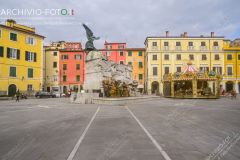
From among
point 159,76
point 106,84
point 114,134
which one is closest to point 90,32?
point 106,84

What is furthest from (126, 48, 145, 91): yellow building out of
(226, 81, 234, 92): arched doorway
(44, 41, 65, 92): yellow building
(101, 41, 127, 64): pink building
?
(226, 81, 234, 92): arched doorway

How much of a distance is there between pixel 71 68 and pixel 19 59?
17792mm

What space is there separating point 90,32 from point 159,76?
99.7 ft

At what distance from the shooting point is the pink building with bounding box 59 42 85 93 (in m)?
56.0

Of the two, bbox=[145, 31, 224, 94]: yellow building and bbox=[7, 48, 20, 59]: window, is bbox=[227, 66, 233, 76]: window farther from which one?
bbox=[7, 48, 20, 59]: window

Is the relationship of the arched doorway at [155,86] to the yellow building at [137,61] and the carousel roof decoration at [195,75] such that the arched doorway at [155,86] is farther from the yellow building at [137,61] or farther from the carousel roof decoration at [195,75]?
the carousel roof decoration at [195,75]

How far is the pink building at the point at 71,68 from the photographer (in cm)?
5603

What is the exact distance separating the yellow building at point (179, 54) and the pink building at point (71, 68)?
1827 cm

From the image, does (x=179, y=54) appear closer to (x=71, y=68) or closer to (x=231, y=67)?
(x=231, y=67)

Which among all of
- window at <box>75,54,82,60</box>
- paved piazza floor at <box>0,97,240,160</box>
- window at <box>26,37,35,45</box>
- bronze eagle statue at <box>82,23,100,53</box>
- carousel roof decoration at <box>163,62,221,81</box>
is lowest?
paved piazza floor at <box>0,97,240,160</box>

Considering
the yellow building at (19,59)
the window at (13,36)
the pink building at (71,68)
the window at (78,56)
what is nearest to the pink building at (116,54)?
the window at (78,56)

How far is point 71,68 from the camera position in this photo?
56.5 m

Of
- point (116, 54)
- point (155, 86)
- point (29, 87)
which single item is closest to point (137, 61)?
point (116, 54)

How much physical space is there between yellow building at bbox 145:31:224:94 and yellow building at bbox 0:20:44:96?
26.0 meters
